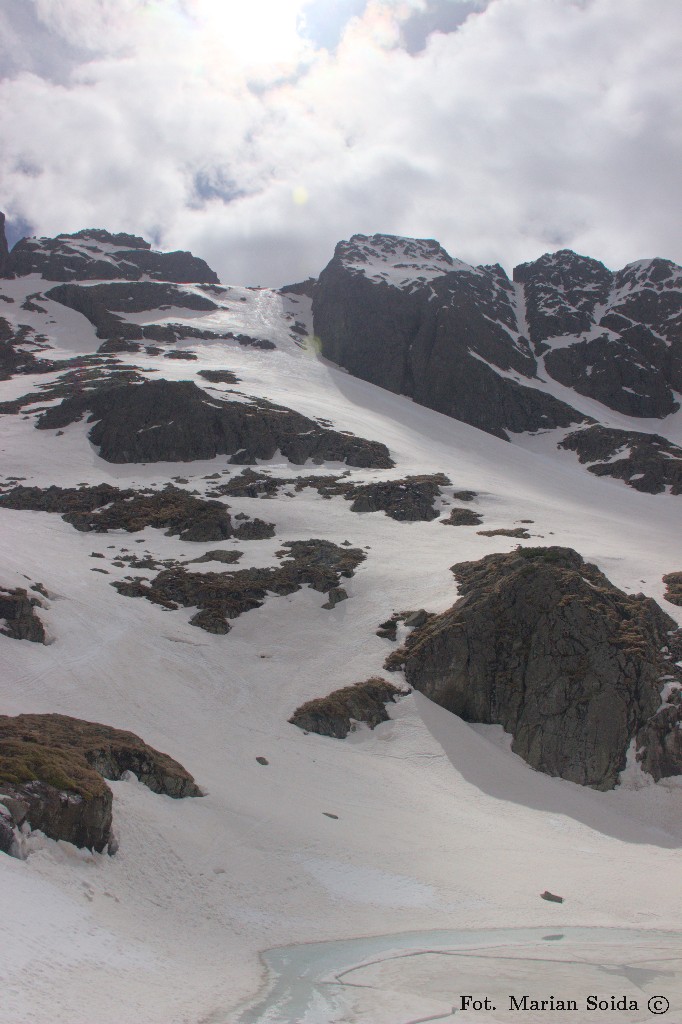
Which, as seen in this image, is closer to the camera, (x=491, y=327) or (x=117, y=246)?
(x=491, y=327)

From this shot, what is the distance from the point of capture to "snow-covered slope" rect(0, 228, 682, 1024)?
9414mm

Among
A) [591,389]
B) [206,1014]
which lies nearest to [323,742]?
[206,1014]

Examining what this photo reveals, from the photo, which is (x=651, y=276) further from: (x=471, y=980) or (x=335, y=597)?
(x=471, y=980)

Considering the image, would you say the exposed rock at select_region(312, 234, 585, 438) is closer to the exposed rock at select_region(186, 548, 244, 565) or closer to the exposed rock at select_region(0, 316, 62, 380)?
the exposed rock at select_region(0, 316, 62, 380)

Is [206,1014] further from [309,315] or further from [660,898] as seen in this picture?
[309,315]

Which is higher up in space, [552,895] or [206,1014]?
[206,1014]

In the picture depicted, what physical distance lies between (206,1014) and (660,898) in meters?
14.5

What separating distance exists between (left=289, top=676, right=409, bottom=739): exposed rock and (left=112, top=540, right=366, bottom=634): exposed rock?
8.72 m

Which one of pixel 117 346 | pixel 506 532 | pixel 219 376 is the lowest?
pixel 506 532

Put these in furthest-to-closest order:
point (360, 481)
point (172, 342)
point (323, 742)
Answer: point (172, 342), point (360, 481), point (323, 742)

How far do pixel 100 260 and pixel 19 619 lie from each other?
5746 inches

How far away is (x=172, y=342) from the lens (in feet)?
365

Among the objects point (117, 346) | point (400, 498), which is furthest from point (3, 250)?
point (400, 498)

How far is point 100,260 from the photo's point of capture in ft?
478
